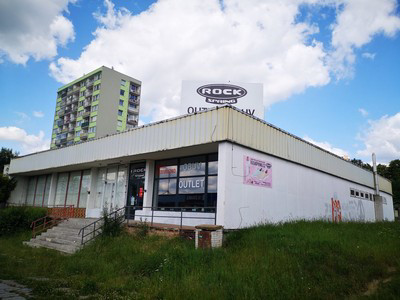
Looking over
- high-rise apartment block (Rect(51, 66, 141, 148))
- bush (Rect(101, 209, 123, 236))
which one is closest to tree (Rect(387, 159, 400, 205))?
bush (Rect(101, 209, 123, 236))

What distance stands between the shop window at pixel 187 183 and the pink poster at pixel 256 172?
69.3 inches

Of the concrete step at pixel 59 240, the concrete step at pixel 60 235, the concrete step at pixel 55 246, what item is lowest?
the concrete step at pixel 55 246

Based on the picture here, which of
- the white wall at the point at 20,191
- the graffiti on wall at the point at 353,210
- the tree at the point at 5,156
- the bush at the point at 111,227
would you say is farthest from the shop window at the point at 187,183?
the tree at the point at 5,156

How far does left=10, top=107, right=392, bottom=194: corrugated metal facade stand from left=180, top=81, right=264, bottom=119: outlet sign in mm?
4579

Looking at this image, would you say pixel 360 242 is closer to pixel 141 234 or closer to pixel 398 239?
pixel 398 239

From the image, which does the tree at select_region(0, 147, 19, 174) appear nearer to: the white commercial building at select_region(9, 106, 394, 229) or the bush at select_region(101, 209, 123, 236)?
the white commercial building at select_region(9, 106, 394, 229)

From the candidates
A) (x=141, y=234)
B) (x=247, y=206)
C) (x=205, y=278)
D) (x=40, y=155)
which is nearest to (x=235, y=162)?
(x=247, y=206)

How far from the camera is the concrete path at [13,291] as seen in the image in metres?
6.78

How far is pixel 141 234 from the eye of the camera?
12578mm

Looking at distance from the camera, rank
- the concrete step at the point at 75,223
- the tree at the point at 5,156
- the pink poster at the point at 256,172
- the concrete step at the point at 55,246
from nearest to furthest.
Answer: the concrete step at the point at 55,246, the pink poster at the point at 256,172, the concrete step at the point at 75,223, the tree at the point at 5,156

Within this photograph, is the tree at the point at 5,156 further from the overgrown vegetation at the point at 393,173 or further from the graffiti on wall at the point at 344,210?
the overgrown vegetation at the point at 393,173

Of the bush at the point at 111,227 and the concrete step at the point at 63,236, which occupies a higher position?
the bush at the point at 111,227

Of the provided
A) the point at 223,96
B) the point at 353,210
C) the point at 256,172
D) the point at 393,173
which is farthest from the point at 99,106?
the point at 256,172

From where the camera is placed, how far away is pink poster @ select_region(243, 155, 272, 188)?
1277cm
